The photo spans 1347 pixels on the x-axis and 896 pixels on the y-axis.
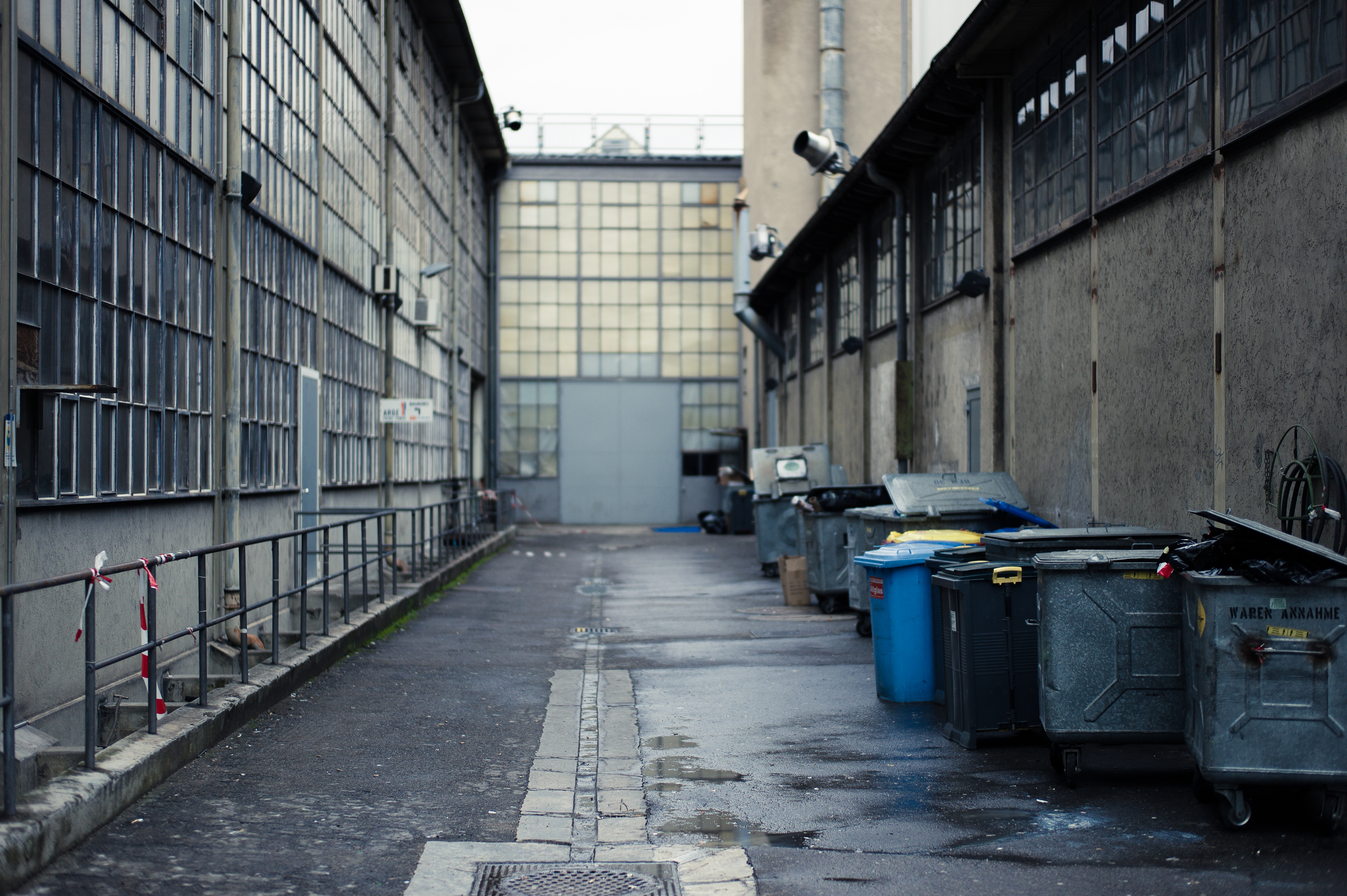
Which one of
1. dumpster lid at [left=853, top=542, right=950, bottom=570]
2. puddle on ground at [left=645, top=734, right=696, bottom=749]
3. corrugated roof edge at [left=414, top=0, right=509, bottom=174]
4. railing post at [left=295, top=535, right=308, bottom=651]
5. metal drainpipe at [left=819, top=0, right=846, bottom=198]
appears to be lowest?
puddle on ground at [left=645, top=734, right=696, bottom=749]

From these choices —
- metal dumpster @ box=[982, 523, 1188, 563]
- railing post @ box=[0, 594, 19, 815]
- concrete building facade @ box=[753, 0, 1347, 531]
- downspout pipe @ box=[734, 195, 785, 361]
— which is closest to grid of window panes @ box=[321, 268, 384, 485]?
concrete building facade @ box=[753, 0, 1347, 531]

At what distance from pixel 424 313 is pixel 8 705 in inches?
800

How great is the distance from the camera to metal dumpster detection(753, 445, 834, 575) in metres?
20.1

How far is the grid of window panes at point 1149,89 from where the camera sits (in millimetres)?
9453

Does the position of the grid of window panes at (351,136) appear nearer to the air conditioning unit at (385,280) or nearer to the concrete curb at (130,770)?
the air conditioning unit at (385,280)

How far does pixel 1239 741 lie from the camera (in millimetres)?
5684

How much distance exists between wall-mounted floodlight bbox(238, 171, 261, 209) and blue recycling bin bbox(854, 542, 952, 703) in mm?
7535

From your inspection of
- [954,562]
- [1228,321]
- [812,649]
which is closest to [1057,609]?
[954,562]

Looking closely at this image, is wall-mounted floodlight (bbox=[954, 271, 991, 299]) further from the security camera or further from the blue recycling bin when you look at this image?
the security camera

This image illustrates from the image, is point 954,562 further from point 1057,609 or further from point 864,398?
point 864,398

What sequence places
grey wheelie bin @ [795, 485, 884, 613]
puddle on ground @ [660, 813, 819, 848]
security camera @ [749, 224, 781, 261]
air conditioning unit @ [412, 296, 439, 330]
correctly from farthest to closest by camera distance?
security camera @ [749, 224, 781, 261] < air conditioning unit @ [412, 296, 439, 330] < grey wheelie bin @ [795, 485, 884, 613] < puddle on ground @ [660, 813, 819, 848]

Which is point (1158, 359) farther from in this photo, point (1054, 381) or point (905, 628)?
point (905, 628)

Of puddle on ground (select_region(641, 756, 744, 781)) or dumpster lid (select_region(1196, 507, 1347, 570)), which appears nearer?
dumpster lid (select_region(1196, 507, 1347, 570))

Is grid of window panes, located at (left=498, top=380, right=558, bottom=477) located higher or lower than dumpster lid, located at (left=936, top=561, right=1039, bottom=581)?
higher
